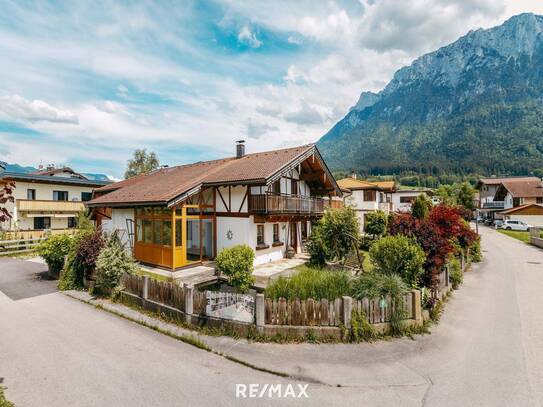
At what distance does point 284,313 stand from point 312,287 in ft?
5.68

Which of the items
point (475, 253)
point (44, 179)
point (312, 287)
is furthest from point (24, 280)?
point (475, 253)

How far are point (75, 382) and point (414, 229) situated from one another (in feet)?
39.3

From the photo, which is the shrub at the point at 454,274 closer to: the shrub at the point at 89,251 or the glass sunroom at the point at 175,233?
the glass sunroom at the point at 175,233

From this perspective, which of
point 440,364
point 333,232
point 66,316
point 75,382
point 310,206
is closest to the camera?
point 75,382

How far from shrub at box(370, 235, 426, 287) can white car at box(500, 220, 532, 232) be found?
4620cm

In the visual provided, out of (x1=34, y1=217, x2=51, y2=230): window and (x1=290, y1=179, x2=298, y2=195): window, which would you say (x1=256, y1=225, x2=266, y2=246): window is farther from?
(x1=34, y1=217, x2=51, y2=230): window

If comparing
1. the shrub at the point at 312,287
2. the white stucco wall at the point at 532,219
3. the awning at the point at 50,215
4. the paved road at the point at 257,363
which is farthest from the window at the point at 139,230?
the white stucco wall at the point at 532,219

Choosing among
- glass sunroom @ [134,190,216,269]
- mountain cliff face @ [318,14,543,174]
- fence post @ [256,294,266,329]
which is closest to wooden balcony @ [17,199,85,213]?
glass sunroom @ [134,190,216,269]

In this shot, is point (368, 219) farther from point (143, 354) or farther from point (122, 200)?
point (143, 354)

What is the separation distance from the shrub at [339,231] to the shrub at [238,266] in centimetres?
651

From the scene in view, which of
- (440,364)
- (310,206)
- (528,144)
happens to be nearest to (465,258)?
(310,206)

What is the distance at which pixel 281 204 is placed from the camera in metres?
18.2

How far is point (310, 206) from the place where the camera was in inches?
826

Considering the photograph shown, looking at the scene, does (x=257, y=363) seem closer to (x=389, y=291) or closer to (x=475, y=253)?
(x=389, y=291)
